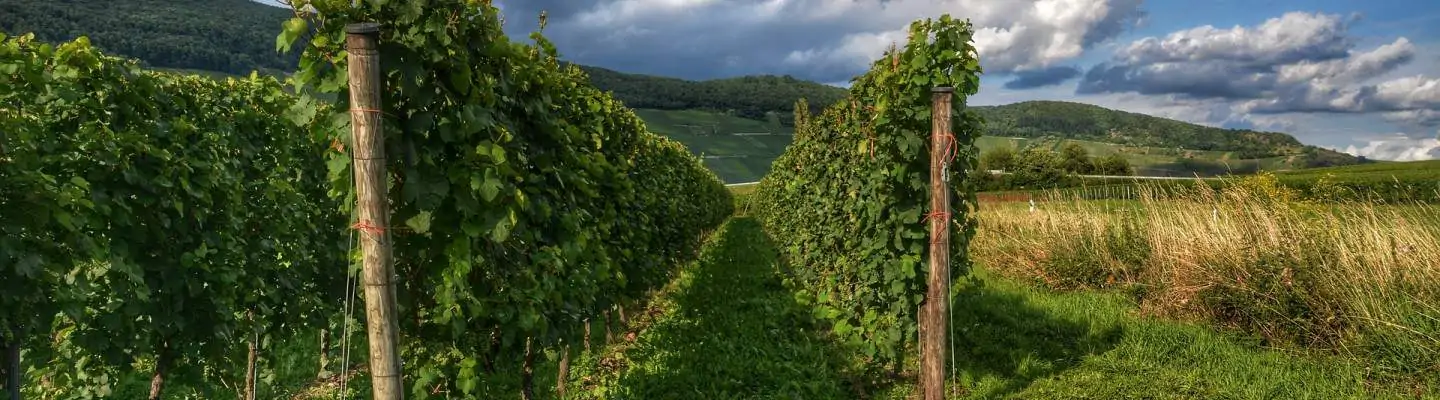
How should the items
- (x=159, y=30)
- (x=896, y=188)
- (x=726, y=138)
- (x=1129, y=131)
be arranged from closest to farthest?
(x=896, y=188), (x=726, y=138), (x=159, y=30), (x=1129, y=131)

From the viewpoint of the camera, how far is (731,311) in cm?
1001

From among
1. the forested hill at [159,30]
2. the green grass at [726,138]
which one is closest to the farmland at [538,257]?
the green grass at [726,138]

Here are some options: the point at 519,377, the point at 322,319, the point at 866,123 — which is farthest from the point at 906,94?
the point at 322,319

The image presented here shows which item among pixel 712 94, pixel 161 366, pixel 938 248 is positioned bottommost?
pixel 161 366

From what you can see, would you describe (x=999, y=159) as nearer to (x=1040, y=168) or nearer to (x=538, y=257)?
(x=1040, y=168)

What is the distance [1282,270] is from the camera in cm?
708

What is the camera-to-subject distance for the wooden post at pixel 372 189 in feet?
9.09

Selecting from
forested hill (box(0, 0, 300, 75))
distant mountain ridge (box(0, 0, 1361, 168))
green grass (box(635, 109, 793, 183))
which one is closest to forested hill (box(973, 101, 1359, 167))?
distant mountain ridge (box(0, 0, 1361, 168))

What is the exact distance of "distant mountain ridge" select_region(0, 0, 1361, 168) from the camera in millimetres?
84438

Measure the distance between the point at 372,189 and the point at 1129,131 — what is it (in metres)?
127

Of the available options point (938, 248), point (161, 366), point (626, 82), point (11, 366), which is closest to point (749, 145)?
point (626, 82)

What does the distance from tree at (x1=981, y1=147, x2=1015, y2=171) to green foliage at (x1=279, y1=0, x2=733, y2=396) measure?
5096cm

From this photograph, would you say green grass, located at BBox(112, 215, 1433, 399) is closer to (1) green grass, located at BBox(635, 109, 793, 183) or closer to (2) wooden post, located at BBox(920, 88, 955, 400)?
(2) wooden post, located at BBox(920, 88, 955, 400)

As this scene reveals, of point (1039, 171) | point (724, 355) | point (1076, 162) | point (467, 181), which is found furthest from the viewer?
point (1076, 162)
